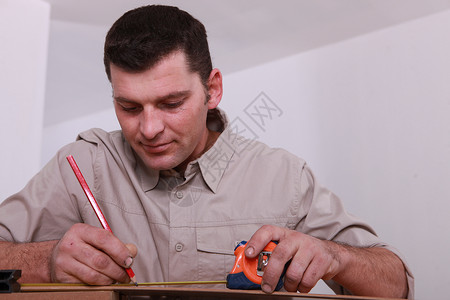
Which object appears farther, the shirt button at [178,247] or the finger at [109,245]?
the shirt button at [178,247]

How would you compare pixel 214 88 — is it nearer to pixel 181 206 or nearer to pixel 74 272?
pixel 181 206

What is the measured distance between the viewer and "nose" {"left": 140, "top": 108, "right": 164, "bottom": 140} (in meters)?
1.11

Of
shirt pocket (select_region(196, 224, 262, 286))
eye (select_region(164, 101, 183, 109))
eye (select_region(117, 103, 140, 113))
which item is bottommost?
shirt pocket (select_region(196, 224, 262, 286))

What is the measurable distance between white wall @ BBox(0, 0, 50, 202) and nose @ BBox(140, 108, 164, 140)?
1.40m

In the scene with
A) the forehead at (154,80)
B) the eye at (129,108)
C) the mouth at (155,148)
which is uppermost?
the forehead at (154,80)

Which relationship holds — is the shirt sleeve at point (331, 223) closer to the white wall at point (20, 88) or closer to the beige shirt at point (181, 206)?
the beige shirt at point (181, 206)

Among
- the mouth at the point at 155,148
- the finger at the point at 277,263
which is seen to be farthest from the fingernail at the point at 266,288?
the mouth at the point at 155,148

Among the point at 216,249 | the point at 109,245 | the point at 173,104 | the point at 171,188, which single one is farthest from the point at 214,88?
the point at 109,245

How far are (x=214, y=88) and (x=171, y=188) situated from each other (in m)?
0.32

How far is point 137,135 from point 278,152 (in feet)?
1.32

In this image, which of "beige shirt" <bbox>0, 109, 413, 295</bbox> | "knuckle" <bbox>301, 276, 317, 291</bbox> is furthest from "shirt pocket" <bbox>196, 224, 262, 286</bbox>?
"knuckle" <bbox>301, 276, 317, 291</bbox>

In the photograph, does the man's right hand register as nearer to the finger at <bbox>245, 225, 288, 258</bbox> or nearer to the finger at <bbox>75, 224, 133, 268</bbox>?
the finger at <bbox>75, 224, 133, 268</bbox>

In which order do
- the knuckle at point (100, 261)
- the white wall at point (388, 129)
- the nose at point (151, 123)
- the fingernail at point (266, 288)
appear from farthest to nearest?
1. the white wall at point (388, 129)
2. the nose at point (151, 123)
3. the knuckle at point (100, 261)
4. the fingernail at point (266, 288)

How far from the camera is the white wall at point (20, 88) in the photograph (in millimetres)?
2283
